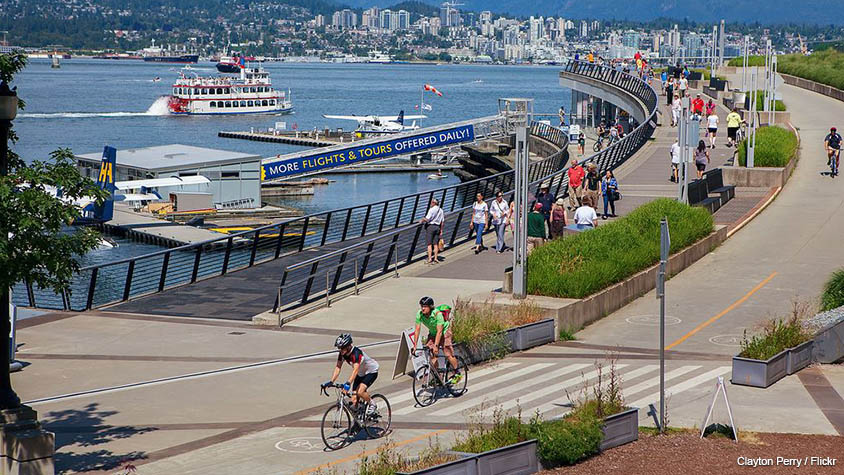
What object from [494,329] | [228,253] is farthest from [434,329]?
[228,253]

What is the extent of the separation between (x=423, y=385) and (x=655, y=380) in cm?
381

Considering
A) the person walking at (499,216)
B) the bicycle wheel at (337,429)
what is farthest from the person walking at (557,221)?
the bicycle wheel at (337,429)

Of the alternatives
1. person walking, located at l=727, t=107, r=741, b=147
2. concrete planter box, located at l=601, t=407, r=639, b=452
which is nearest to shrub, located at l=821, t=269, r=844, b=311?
concrete planter box, located at l=601, t=407, r=639, b=452

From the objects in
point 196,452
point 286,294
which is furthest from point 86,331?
point 196,452

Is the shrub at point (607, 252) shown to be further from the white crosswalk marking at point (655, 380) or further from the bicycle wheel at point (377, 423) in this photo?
the bicycle wheel at point (377, 423)

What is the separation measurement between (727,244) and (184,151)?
151 feet

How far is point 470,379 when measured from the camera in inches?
725

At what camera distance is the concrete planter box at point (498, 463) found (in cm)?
1218

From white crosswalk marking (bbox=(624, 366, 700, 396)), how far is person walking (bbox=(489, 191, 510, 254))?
10.9 meters

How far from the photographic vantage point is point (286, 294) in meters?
26.0

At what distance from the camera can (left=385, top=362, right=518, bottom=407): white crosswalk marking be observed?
1723cm

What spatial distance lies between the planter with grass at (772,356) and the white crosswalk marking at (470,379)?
383cm

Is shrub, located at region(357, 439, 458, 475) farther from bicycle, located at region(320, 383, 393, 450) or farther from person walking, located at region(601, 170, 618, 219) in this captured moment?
person walking, located at region(601, 170, 618, 219)

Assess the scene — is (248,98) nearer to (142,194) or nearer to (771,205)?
(142,194)
